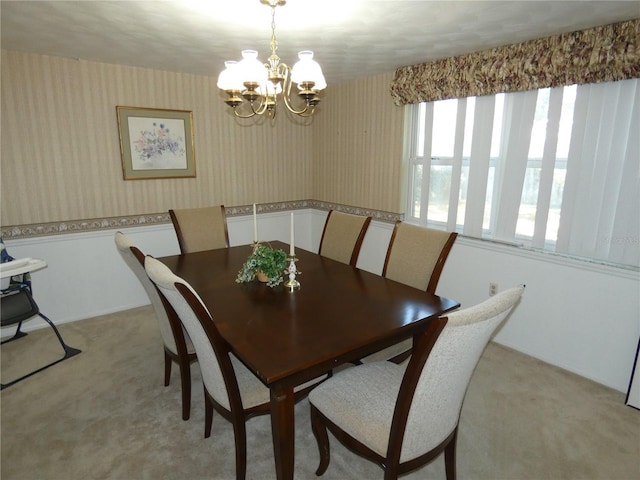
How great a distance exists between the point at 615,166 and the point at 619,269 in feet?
2.12

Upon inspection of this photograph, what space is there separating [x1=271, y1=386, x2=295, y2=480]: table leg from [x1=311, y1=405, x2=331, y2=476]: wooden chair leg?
0.81ft

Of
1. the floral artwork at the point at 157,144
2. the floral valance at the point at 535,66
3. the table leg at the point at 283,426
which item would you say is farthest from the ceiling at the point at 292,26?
the table leg at the point at 283,426

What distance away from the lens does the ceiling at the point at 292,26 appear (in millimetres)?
1974

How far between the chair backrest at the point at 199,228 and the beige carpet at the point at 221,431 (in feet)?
2.94

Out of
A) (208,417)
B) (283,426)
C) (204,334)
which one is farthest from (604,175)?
(208,417)

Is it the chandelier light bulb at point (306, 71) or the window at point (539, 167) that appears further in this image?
the window at point (539, 167)

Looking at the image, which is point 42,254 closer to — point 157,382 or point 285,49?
point 157,382

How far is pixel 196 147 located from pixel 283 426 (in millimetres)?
3108

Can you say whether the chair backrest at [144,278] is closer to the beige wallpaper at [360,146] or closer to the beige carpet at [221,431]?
the beige carpet at [221,431]

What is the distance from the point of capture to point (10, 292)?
2.72 meters

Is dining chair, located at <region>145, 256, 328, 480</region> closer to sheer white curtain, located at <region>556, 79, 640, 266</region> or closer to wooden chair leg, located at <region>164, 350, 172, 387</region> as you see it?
wooden chair leg, located at <region>164, 350, 172, 387</region>

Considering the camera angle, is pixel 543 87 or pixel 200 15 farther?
pixel 543 87

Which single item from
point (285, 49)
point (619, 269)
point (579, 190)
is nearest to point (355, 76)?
point (285, 49)

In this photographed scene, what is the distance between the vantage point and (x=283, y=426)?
134 cm
